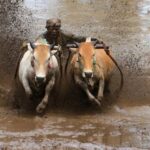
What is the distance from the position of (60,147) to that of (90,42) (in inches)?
102

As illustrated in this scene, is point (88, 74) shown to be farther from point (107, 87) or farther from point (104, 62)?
point (107, 87)

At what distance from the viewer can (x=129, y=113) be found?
10586mm

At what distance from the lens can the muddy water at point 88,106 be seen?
9039mm

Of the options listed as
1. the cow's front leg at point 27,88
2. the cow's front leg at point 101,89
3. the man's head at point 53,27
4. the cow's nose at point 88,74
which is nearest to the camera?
the cow's nose at point 88,74

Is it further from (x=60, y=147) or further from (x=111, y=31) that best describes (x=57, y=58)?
(x=111, y=31)

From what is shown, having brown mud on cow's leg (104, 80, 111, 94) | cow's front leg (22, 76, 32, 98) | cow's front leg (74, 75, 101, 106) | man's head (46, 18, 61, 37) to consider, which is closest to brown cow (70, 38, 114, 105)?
cow's front leg (74, 75, 101, 106)

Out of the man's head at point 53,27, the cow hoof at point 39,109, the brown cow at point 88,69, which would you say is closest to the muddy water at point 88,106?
the cow hoof at point 39,109

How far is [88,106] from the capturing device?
1077 cm

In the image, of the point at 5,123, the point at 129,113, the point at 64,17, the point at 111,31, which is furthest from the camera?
the point at 64,17

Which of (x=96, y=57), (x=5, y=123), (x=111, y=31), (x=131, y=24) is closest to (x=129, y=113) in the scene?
(x=96, y=57)

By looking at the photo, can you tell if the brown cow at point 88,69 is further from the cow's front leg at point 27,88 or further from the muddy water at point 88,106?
the cow's front leg at point 27,88

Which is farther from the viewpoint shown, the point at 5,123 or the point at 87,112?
the point at 87,112

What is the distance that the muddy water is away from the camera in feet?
29.7

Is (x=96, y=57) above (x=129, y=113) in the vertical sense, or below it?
above
